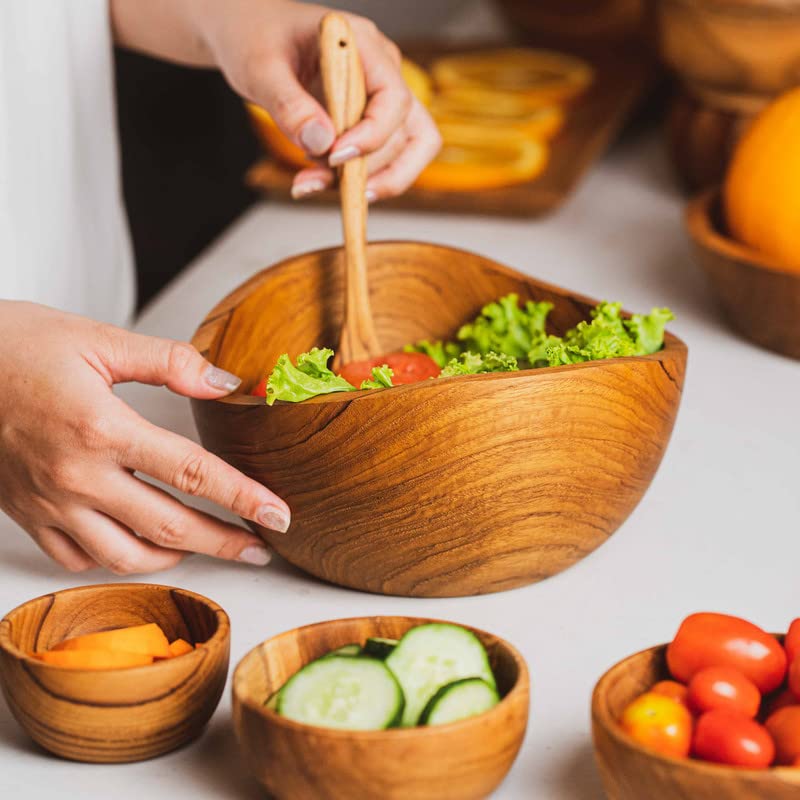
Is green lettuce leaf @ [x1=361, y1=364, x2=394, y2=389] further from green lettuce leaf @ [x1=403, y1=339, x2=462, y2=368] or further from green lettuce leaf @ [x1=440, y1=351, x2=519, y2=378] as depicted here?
green lettuce leaf @ [x1=403, y1=339, x2=462, y2=368]

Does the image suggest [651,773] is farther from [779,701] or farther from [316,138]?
[316,138]

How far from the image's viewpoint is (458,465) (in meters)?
0.83

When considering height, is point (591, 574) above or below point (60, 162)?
below

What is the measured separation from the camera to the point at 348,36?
3.54 feet

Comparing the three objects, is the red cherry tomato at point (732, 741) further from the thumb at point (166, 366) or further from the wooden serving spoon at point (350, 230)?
the wooden serving spoon at point (350, 230)

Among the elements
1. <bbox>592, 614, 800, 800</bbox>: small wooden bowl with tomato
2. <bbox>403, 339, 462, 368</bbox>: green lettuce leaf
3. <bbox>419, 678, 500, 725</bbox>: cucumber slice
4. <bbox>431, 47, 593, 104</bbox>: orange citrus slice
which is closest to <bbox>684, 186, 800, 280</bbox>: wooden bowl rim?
<bbox>403, 339, 462, 368</bbox>: green lettuce leaf

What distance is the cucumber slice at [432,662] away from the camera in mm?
680

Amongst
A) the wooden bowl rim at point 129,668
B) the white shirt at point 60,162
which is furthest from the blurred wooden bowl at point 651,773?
the white shirt at point 60,162

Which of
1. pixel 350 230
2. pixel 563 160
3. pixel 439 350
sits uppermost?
pixel 350 230

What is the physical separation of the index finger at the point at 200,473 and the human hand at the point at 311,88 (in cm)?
36

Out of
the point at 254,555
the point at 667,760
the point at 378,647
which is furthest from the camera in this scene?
the point at 254,555

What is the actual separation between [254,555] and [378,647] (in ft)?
0.87

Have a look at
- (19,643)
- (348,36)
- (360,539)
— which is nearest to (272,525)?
(360,539)

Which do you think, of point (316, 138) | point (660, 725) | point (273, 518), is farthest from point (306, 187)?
point (660, 725)
